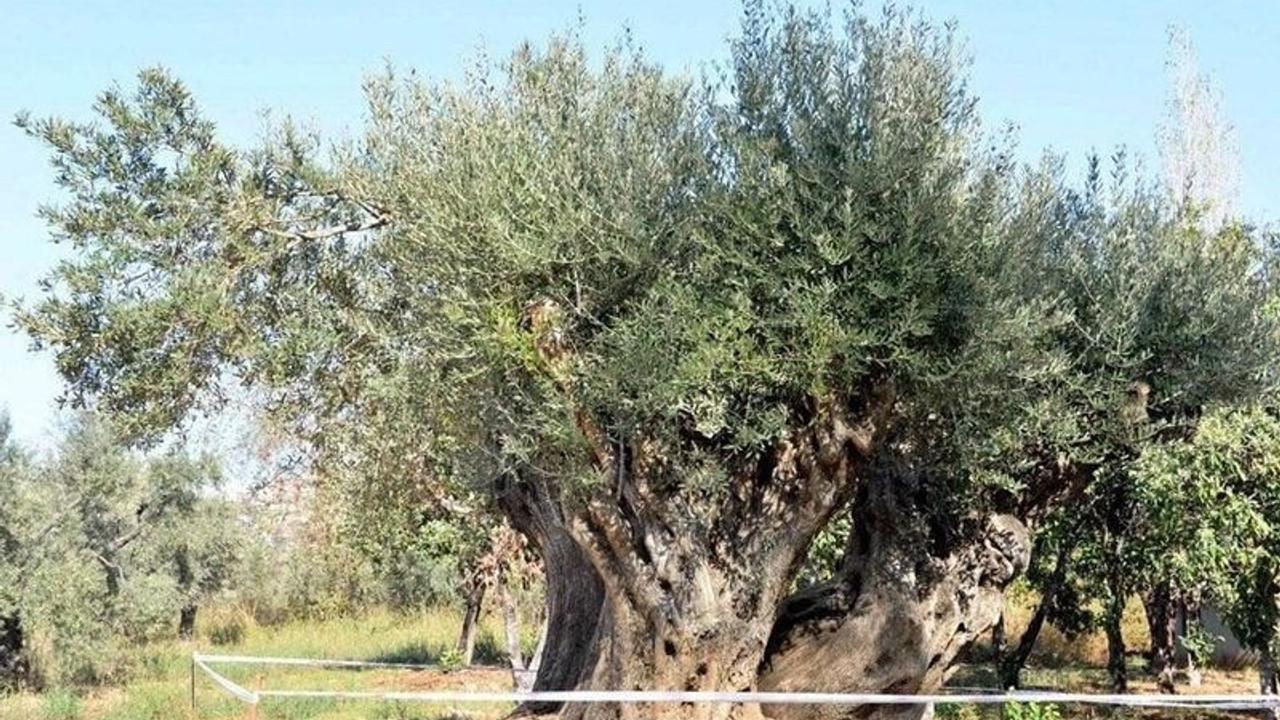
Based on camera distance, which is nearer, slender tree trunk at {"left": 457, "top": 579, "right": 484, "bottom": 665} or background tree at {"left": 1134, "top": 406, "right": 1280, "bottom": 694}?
background tree at {"left": 1134, "top": 406, "right": 1280, "bottom": 694}

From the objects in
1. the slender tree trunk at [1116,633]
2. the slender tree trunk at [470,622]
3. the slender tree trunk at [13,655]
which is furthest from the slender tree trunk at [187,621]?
the slender tree trunk at [1116,633]

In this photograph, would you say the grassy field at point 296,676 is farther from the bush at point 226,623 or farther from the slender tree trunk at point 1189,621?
the slender tree trunk at point 1189,621

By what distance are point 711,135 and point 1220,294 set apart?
455cm

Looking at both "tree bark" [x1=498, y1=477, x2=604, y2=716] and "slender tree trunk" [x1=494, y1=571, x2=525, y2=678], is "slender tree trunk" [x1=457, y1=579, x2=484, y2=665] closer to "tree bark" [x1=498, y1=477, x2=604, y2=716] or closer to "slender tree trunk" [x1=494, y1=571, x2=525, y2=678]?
"slender tree trunk" [x1=494, y1=571, x2=525, y2=678]

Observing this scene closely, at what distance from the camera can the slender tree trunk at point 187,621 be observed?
3125 cm

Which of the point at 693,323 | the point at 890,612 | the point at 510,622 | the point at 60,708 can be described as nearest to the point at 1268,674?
the point at 890,612

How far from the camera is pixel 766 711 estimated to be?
1009 centimetres

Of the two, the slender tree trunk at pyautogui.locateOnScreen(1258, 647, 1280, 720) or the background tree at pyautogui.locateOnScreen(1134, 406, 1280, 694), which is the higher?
the background tree at pyautogui.locateOnScreen(1134, 406, 1280, 694)

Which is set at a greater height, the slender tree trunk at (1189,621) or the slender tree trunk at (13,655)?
the slender tree trunk at (13,655)

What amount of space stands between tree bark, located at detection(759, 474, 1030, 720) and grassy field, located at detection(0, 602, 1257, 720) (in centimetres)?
165

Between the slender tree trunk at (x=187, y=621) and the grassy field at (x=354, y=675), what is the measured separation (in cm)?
48

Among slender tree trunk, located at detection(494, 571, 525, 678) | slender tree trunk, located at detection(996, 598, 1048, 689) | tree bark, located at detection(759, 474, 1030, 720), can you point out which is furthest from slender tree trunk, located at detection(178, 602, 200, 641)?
tree bark, located at detection(759, 474, 1030, 720)

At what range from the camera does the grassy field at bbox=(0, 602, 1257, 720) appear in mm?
18156

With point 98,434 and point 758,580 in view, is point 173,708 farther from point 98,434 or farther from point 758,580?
point 758,580
